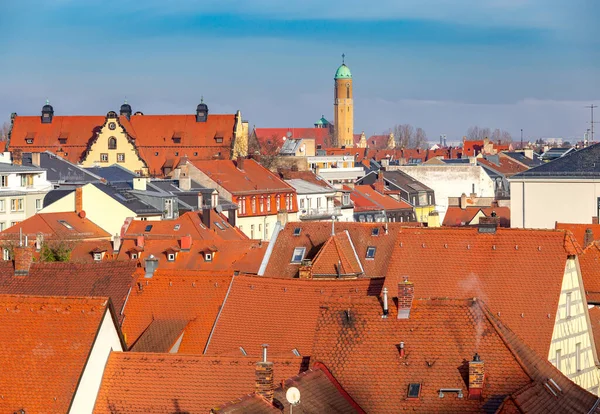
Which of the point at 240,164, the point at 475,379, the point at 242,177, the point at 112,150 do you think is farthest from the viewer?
the point at 112,150

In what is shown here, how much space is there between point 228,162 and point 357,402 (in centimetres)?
9323

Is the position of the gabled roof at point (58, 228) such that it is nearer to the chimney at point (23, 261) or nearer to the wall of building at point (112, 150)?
the chimney at point (23, 261)

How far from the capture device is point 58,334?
30.5 meters

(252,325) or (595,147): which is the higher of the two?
(595,147)

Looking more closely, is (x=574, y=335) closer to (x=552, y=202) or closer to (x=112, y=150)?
(x=552, y=202)

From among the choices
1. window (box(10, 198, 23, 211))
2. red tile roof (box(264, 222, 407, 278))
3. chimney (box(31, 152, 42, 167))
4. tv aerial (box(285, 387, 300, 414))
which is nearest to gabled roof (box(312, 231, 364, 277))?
red tile roof (box(264, 222, 407, 278))

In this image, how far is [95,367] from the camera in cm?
3011

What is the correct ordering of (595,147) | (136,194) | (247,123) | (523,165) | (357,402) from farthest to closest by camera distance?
(523,165), (247,123), (136,194), (595,147), (357,402)

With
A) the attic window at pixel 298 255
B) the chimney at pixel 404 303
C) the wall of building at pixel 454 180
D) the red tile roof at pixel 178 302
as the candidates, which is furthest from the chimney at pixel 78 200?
the chimney at pixel 404 303

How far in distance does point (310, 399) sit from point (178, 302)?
13.8 meters

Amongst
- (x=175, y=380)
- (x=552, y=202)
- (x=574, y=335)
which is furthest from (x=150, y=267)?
(x=552, y=202)

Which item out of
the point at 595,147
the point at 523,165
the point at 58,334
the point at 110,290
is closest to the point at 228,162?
the point at 595,147

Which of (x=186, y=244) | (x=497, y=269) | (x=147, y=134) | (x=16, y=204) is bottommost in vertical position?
(x=186, y=244)

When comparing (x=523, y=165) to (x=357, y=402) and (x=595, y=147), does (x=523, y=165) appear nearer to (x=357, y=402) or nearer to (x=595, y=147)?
(x=595, y=147)
